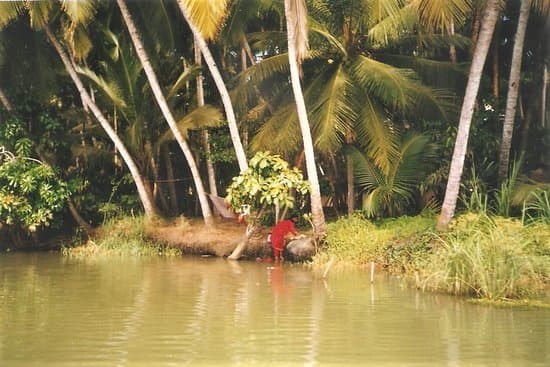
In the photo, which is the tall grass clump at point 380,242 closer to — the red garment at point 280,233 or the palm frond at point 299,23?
the red garment at point 280,233

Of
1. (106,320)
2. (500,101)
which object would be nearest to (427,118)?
(500,101)

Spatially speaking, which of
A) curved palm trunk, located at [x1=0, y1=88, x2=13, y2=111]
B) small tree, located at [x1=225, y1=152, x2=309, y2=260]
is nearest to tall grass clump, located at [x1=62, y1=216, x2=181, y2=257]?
small tree, located at [x1=225, y1=152, x2=309, y2=260]

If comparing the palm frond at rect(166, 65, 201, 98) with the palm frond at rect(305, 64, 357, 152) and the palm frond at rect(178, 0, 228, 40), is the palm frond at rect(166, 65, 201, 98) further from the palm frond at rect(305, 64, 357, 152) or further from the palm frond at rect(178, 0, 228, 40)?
the palm frond at rect(178, 0, 228, 40)

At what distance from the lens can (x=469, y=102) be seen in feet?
45.4

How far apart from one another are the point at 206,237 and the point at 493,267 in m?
8.35

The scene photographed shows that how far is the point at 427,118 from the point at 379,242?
12.8 ft

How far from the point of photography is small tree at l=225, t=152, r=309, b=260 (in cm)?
1529

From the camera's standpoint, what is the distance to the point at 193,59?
66.5 feet

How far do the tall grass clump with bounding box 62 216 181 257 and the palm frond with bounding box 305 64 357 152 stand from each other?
15.5 ft

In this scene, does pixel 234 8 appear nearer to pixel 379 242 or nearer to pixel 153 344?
pixel 379 242

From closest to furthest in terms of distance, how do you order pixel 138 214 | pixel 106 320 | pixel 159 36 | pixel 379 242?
pixel 106 320
pixel 379 242
pixel 159 36
pixel 138 214

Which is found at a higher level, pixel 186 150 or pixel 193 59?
pixel 193 59

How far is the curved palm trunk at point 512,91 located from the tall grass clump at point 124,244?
7704mm

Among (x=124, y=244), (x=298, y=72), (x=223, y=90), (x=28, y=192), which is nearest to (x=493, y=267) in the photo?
(x=298, y=72)
